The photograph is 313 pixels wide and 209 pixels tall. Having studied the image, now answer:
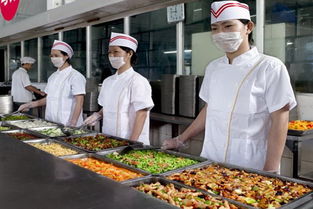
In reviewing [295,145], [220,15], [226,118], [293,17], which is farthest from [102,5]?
[293,17]

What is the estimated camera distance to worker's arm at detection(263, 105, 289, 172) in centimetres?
176

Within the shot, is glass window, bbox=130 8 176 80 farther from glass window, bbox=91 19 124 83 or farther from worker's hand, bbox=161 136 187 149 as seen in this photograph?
worker's hand, bbox=161 136 187 149

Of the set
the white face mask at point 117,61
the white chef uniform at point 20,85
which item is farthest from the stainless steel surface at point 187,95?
the white chef uniform at point 20,85

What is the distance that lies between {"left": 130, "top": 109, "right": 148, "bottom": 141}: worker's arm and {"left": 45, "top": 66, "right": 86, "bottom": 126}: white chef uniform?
104 cm

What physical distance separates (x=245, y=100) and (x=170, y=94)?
2429 millimetres

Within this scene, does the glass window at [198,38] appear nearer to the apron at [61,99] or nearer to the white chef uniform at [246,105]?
the apron at [61,99]

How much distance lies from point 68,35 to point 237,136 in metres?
6.87

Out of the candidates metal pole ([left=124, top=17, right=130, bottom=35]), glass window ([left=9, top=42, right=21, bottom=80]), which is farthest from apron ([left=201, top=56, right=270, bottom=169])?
glass window ([left=9, top=42, right=21, bottom=80])

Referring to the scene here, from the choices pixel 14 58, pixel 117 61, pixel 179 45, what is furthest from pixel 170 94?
pixel 14 58

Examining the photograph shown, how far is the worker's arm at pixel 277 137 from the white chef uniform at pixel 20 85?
5.65 m

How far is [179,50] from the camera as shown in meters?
4.97

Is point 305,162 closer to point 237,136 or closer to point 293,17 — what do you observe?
point 293,17

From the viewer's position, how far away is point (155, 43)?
18.2 feet

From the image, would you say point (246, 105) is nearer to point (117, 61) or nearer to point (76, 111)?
point (117, 61)
